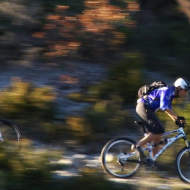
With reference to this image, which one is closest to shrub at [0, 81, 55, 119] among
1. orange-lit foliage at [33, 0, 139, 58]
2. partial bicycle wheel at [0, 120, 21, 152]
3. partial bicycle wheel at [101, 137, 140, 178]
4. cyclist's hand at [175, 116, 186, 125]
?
partial bicycle wheel at [0, 120, 21, 152]

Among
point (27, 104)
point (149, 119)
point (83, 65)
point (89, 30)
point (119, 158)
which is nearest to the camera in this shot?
point (149, 119)

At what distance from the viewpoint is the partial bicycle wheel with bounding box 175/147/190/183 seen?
7266mm

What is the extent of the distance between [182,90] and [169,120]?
149 centimetres

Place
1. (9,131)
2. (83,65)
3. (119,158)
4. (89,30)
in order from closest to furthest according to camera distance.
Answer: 1. (119,158)
2. (9,131)
3. (89,30)
4. (83,65)

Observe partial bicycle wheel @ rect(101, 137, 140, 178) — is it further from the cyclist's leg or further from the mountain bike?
the cyclist's leg

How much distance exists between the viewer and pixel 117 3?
452 inches

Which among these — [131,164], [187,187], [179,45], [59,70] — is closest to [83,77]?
[59,70]

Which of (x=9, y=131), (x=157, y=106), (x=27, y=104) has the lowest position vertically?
(x=9, y=131)

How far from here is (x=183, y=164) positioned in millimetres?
7344

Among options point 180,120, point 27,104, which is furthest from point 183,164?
point 27,104

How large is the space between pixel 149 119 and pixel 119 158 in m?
0.75

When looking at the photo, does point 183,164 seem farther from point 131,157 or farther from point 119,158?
point 119,158

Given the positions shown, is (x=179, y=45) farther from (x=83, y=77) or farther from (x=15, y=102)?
(x=15, y=102)

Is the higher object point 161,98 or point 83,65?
point 83,65
